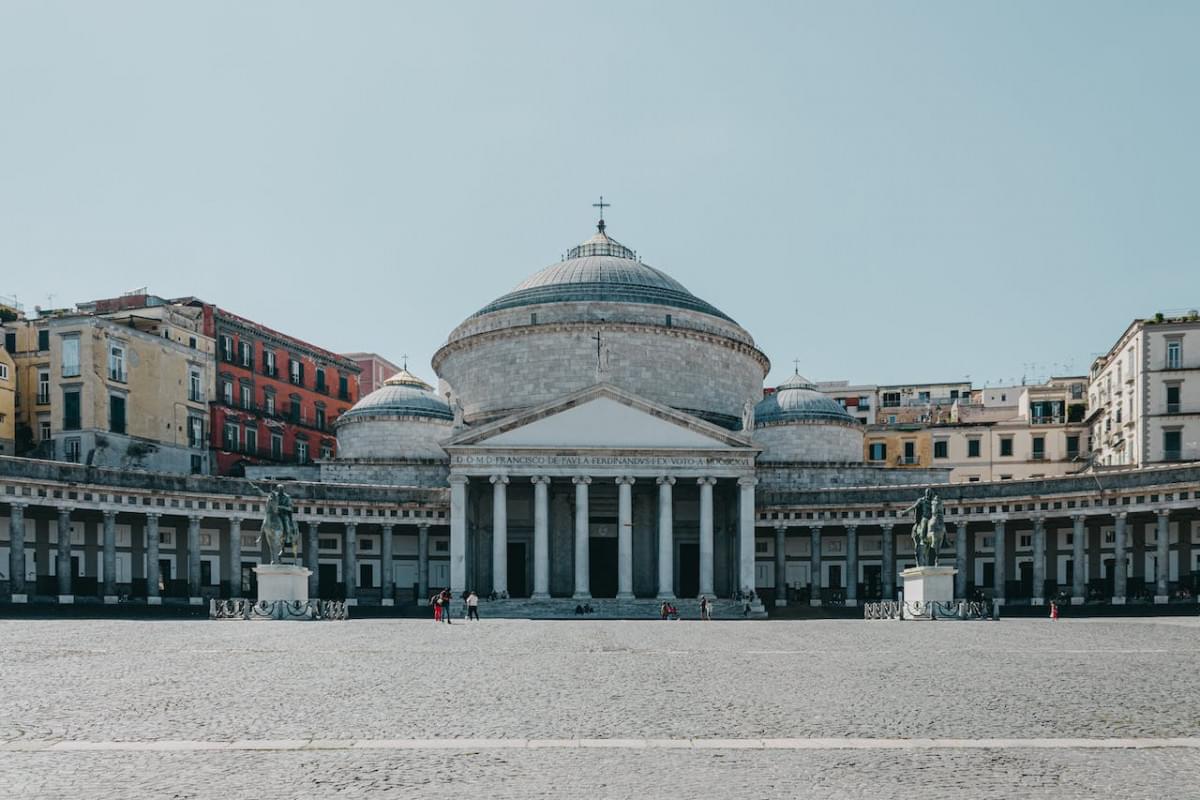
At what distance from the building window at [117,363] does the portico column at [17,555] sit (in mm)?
14849

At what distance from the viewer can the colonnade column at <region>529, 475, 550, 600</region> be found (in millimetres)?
59594

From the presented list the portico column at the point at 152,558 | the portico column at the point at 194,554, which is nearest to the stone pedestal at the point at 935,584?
the portico column at the point at 194,554

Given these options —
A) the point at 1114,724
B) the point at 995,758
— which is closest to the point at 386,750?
the point at 995,758

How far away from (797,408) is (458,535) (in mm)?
24667

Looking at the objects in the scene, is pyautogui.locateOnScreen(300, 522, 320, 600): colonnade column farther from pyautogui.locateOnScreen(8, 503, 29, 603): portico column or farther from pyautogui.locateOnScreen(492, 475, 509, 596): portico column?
pyautogui.locateOnScreen(8, 503, 29, 603): portico column

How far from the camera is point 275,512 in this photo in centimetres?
4781

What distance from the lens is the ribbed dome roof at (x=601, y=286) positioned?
73.9 meters

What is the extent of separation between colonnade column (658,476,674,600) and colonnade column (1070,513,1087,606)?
1902cm

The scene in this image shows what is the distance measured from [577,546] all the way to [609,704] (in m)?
43.1

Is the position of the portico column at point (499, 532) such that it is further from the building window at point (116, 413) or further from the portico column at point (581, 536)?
the building window at point (116, 413)

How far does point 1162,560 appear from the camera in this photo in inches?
2212

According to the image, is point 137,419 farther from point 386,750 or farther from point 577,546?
point 386,750

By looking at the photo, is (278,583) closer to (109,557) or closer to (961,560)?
(109,557)

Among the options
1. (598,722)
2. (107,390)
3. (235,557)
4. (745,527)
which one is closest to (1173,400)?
(745,527)
